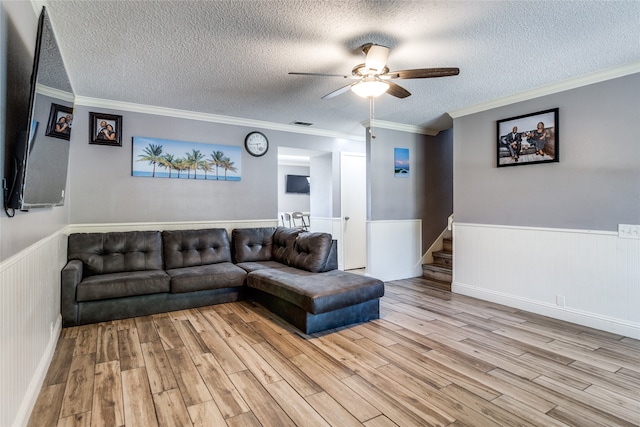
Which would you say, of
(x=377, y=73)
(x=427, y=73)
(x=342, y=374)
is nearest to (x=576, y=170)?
(x=427, y=73)

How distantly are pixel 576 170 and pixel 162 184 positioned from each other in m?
4.85

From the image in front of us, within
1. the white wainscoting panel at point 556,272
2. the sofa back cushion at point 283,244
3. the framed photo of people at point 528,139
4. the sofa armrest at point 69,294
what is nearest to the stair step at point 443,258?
the white wainscoting panel at point 556,272

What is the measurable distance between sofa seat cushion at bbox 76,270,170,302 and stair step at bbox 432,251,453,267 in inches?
164

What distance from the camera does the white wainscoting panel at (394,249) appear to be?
16.8 ft

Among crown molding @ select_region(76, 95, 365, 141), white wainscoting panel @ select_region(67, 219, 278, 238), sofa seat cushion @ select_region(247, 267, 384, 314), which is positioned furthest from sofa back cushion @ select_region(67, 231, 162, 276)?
crown molding @ select_region(76, 95, 365, 141)

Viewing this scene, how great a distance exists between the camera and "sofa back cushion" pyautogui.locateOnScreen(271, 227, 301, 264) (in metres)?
4.40

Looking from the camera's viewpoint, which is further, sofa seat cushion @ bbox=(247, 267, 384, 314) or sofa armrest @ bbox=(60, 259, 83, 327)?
sofa armrest @ bbox=(60, 259, 83, 327)

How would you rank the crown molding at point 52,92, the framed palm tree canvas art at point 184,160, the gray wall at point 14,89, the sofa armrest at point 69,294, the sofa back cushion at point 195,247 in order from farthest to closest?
1. the framed palm tree canvas art at point 184,160
2. the sofa back cushion at point 195,247
3. the sofa armrest at point 69,294
4. the crown molding at point 52,92
5. the gray wall at point 14,89

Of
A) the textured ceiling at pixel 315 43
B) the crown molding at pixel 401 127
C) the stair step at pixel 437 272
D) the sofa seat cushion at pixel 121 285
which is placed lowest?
the stair step at pixel 437 272

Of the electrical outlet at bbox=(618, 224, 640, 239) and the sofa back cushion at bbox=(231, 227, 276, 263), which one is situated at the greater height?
the electrical outlet at bbox=(618, 224, 640, 239)

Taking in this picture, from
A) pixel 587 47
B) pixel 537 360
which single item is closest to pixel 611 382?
pixel 537 360

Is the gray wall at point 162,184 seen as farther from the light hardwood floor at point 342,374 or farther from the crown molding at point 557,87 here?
the crown molding at point 557,87

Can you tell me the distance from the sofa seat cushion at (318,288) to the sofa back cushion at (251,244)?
31.1 inches

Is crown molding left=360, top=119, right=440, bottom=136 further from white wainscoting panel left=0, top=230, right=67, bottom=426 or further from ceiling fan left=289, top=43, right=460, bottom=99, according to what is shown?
white wainscoting panel left=0, top=230, right=67, bottom=426
